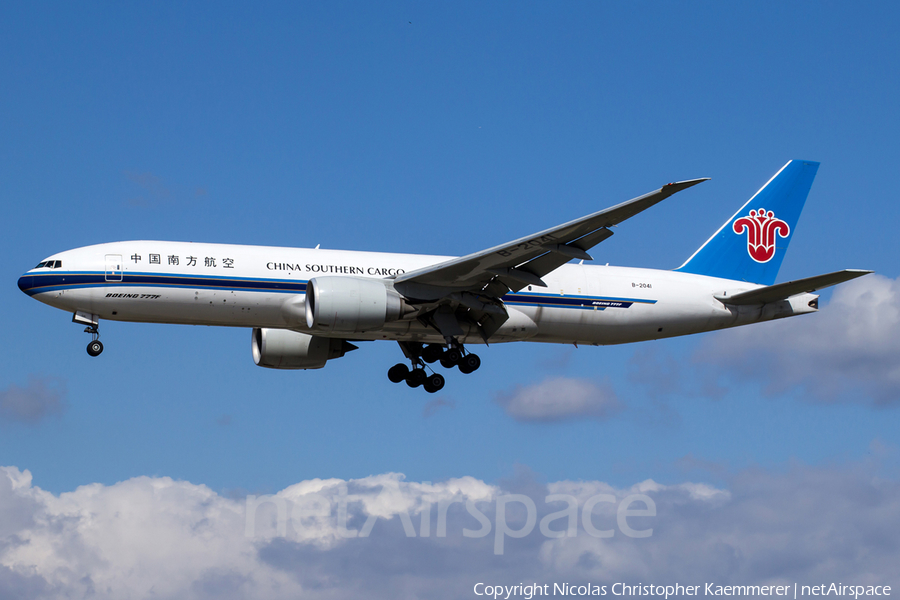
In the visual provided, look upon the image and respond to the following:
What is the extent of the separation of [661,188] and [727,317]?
12.7 metres

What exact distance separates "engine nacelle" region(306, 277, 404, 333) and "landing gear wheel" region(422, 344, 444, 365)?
5.70 m

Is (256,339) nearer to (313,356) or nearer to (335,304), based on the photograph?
(313,356)

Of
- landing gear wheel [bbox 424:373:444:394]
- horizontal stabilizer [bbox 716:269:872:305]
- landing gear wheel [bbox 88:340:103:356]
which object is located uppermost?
horizontal stabilizer [bbox 716:269:872:305]


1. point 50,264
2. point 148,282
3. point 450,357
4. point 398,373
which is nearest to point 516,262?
point 450,357

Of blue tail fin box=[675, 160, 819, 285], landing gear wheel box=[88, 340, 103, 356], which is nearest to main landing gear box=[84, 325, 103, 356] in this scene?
landing gear wheel box=[88, 340, 103, 356]

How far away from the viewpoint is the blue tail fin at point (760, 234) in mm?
38312

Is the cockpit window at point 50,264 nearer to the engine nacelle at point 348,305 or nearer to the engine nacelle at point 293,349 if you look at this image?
the engine nacelle at point 348,305

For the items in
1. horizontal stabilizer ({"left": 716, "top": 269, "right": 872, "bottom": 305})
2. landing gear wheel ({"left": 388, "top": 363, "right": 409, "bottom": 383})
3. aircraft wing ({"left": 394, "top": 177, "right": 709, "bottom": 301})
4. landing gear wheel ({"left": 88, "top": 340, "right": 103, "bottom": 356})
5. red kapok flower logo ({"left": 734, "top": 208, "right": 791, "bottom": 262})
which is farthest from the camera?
red kapok flower logo ({"left": 734, "top": 208, "right": 791, "bottom": 262})

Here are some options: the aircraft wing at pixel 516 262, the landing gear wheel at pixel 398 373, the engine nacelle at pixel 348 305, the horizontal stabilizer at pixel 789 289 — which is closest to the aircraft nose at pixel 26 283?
the engine nacelle at pixel 348 305

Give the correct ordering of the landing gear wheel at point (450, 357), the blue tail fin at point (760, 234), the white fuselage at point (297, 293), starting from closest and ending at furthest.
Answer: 1. the white fuselage at point (297, 293)
2. the landing gear wheel at point (450, 357)
3. the blue tail fin at point (760, 234)

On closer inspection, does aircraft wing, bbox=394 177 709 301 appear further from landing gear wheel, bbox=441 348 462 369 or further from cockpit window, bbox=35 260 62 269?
cockpit window, bbox=35 260 62 269

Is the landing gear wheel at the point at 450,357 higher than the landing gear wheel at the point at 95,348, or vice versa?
the landing gear wheel at the point at 450,357

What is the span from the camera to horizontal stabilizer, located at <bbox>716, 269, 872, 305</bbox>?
3073 centimetres

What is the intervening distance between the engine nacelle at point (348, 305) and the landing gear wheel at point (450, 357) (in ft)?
12.8
